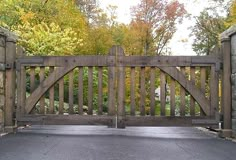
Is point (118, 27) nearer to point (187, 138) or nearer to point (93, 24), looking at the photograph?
point (93, 24)

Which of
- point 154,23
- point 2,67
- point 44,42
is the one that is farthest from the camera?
point 154,23

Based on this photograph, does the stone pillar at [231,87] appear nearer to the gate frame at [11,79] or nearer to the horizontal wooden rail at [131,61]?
the gate frame at [11,79]

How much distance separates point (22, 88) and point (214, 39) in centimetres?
2522

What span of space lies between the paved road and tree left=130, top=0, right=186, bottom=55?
15.1 meters

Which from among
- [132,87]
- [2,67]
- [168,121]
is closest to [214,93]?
[168,121]

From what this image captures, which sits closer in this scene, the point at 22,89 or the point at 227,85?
the point at 227,85

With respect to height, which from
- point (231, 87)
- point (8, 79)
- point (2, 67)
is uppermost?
point (2, 67)

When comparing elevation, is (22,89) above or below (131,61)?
below

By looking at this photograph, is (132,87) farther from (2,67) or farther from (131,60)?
(2,67)

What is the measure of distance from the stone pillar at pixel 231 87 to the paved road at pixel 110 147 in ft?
2.21

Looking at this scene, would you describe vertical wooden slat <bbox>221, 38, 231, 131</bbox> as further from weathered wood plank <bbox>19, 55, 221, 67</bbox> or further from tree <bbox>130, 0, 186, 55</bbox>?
tree <bbox>130, 0, 186, 55</bbox>

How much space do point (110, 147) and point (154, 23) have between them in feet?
57.4

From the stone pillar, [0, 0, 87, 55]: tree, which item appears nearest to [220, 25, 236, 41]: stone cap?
the stone pillar

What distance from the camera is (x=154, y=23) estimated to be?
2211 centimetres
